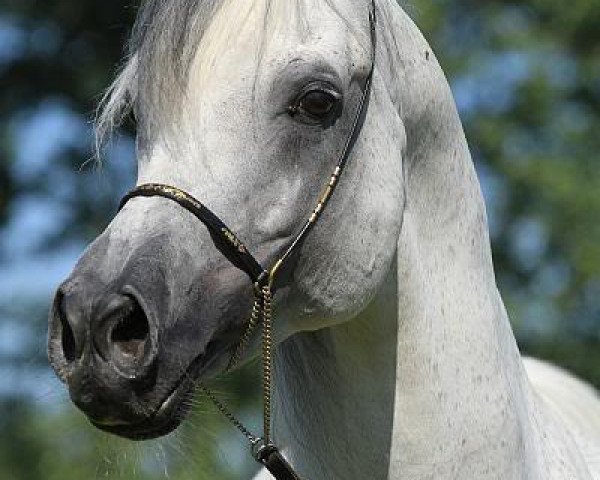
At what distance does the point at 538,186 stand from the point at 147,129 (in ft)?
30.3

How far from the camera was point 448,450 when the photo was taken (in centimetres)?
289

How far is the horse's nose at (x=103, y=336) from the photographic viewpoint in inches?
94.9

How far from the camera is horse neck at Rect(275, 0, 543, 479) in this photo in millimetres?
2898

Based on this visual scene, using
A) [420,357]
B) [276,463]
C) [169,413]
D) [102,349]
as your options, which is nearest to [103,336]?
[102,349]

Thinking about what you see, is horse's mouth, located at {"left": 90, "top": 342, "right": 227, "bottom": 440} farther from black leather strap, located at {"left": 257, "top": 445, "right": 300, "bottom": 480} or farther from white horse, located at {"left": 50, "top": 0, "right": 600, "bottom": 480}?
black leather strap, located at {"left": 257, "top": 445, "right": 300, "bottom": 480}

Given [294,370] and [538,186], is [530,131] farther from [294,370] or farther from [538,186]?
[294,370]

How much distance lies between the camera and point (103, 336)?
2414 mm

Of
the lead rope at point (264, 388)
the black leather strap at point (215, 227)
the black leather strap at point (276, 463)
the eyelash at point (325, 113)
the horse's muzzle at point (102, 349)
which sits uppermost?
the eyelash at point (325, 113)

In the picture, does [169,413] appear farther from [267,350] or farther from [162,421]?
[267,350]

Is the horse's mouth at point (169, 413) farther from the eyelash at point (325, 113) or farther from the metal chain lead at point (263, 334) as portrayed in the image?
the eyelash at point (325, 113)

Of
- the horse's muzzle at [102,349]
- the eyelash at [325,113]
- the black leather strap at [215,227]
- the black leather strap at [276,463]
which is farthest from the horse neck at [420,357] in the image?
the horse's muzzle at [102,349]

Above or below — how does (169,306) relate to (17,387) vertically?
above

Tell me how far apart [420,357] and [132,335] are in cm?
75

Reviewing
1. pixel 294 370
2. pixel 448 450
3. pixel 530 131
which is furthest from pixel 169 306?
pixel 530 131
